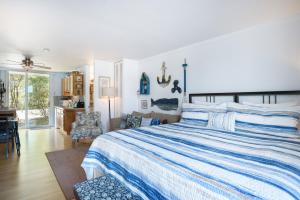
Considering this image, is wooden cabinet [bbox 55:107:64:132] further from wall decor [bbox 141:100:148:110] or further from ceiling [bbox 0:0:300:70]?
wall decor [bbox 141:100:148:110]

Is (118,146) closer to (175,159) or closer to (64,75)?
(175,159)

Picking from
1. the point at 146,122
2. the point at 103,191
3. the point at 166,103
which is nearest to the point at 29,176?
the point at 103,191

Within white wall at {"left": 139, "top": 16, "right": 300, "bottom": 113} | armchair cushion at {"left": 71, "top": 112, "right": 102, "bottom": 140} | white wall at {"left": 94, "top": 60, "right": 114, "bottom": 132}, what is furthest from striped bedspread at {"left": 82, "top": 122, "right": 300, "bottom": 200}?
white wall at {"left": 94, "top": 60, "right": 114, "bottom": 132}

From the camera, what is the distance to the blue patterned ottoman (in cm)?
128

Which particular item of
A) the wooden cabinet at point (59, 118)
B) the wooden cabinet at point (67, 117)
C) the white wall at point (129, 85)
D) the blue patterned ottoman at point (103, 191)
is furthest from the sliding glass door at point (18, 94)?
the blue patterned ottoman at point (103, 191)

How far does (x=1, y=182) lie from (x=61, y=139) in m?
2.56

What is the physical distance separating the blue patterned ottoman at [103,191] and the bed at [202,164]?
7 cm

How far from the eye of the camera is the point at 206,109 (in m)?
2.67

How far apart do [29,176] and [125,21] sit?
2684 millimetres

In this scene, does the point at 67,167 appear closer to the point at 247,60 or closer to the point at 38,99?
the point at 247,60

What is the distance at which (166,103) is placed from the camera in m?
4.02

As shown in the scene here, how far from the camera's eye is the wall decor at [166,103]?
3812mm

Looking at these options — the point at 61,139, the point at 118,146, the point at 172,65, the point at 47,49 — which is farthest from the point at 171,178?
the point at 61,139

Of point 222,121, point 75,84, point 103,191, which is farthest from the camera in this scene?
point 75,84
